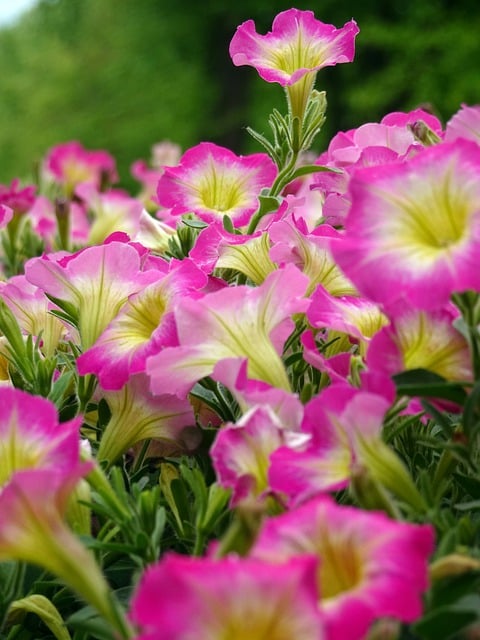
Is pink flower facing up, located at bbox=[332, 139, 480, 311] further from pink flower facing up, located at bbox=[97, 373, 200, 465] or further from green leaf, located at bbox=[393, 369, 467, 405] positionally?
pink flower facing up, located at bbox=[97, 373, 200, 465]

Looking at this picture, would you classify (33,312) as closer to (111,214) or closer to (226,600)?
(226,600)

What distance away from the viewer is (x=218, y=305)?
847 millimetres

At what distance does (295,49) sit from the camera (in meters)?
1.18

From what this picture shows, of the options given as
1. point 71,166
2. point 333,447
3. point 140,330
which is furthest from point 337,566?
point 71,166

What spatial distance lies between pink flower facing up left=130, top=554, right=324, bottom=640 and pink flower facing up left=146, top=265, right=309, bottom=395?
319 mm

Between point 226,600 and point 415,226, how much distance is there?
0.37 m

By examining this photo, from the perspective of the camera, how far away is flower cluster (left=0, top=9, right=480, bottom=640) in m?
0.57

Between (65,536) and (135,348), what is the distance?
289 mm

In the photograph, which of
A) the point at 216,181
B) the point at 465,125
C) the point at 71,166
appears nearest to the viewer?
the point at 465,125

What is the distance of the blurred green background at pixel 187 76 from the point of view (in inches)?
417

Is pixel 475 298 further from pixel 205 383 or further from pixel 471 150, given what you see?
pixel 205 383

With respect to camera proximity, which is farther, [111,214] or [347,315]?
[111,214]

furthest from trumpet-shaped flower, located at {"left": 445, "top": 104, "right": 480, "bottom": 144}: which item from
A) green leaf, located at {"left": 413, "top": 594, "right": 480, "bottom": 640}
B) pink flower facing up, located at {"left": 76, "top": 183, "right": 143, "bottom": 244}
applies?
pink flower facing up, located at {"left": 76, "top": 183, "right": 143, "bottom": 244}

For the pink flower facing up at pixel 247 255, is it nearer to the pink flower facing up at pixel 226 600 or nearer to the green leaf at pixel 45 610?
the green leaf at pixel 45 610
